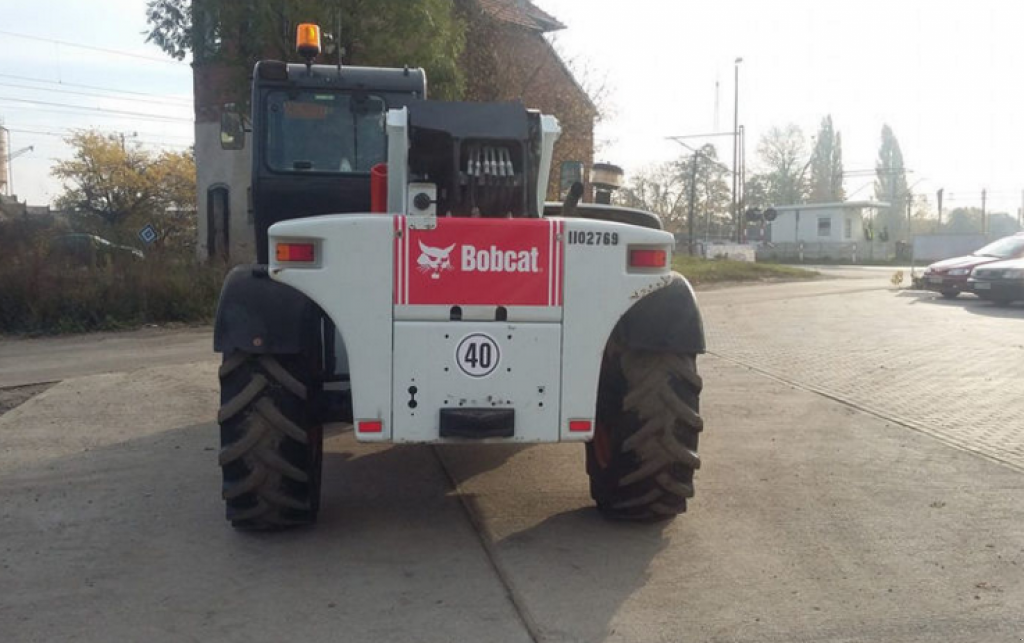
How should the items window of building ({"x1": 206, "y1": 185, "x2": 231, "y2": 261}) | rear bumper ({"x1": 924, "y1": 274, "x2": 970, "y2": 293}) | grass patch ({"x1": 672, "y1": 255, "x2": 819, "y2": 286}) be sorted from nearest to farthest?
window of building ({"x1": 206, "y1": 185, "x2": 231, "y2": 261}) < rear bumper ({"x1": 924, "y1": 274, "x2": 970, "y2": 293}) < grass patch ({"x1": 672, "y1": 255, "x2": 819, "y2": 286})

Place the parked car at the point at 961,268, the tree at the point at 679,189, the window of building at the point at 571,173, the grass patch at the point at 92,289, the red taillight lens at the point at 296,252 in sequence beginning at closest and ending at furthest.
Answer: the red taillight lens at the point at 296,252 < the window of building at the point at 571,173 < the grass patch at the point at 92,289 < the parked car at the point at 961,268 < the tree at the point at 679,189

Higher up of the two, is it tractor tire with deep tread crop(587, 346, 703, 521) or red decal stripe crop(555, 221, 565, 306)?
red decal stripe crop(555, 221, 565, 306)

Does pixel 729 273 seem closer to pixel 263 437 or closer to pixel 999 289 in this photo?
pixel 999 289

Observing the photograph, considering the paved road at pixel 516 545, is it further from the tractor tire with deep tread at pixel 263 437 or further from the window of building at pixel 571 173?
the window of building at pixel 571 173

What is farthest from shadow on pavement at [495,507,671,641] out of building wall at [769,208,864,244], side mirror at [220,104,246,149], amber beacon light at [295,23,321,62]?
building wall at [769,208,864,244]

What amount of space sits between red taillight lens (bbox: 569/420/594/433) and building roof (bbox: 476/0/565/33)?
781 inches

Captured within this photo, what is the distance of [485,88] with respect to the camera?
24031 millimetres

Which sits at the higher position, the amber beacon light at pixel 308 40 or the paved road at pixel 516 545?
the amber beacon light at pixel 308 40

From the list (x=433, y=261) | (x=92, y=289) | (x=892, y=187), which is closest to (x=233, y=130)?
(x=433, y=261)

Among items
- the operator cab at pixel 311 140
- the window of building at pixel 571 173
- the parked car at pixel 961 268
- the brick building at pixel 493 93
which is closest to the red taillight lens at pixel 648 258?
the window of building at pixel 571 173

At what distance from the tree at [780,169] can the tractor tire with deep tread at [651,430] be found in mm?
75450

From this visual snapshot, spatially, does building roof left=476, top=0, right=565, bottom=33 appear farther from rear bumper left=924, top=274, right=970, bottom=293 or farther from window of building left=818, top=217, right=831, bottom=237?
window of building left=818, top=217, right=831, bottom=237

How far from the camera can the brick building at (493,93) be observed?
76.9ft

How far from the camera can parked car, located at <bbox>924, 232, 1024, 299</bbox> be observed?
70.2 ft
